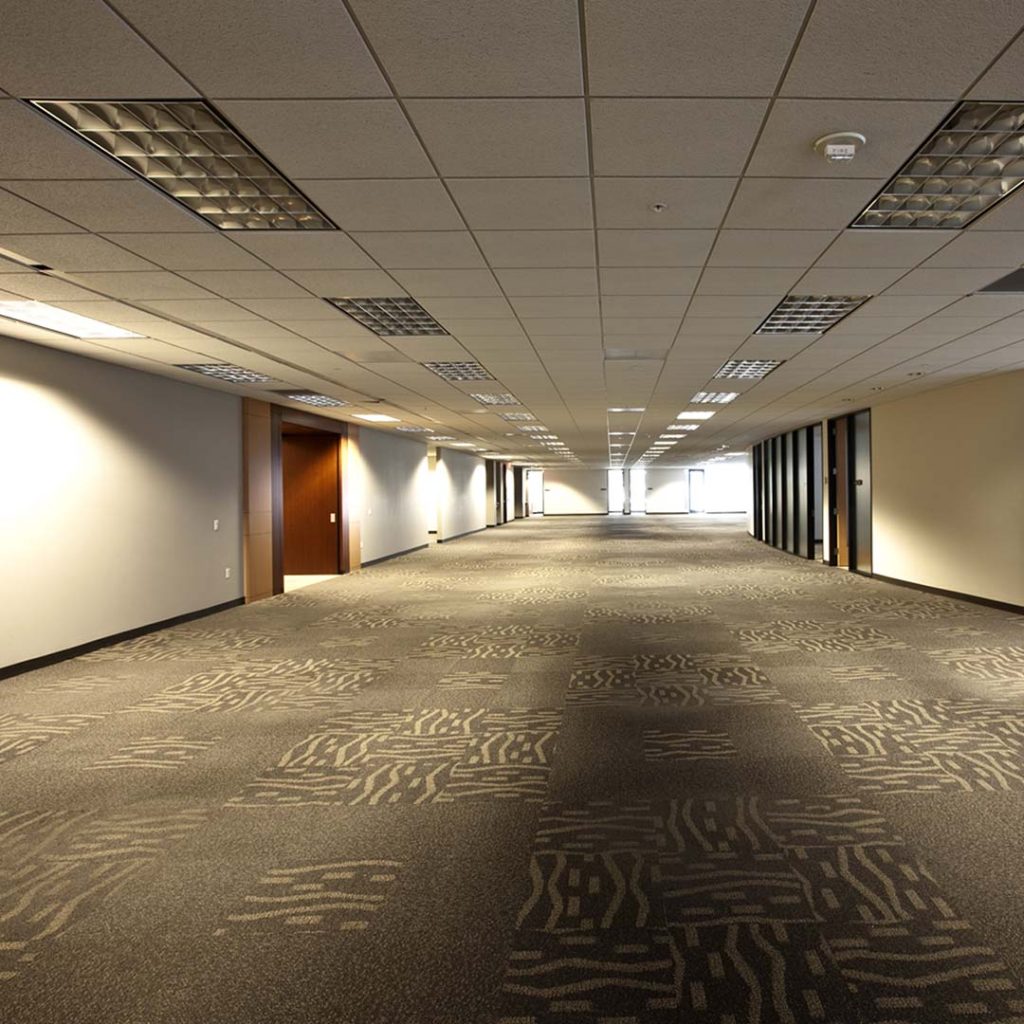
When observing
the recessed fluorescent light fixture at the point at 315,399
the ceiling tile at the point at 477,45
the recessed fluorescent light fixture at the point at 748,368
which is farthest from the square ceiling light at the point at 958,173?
the recessed fluorescent light fixture at the point at 315,399

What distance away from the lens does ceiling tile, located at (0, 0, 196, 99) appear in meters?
2.15

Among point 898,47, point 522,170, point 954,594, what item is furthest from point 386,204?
point 954,594

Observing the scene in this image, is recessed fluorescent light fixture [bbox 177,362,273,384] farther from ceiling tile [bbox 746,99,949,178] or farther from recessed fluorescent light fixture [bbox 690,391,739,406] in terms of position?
ceiling tile [bbox 746,99,949,178]

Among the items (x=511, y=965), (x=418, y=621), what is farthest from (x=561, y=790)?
(x=418, y=621)

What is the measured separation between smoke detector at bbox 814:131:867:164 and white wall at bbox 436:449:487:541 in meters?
18.8

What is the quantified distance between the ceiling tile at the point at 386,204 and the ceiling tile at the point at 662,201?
2.41ft

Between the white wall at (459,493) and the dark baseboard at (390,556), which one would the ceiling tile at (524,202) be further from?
the white wall at (459,493)

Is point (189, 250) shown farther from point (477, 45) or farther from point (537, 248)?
point (477, 45)

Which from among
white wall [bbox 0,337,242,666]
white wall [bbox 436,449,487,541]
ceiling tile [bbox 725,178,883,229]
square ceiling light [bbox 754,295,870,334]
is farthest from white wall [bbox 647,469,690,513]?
ceiling tile [bbox 725,178,883,229]

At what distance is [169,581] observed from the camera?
837cm

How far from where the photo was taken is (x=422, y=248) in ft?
13.6

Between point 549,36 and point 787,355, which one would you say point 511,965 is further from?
point 787,355

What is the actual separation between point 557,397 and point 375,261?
619 centimetres

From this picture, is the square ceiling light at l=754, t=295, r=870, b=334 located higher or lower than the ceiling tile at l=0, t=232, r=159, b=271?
lower
